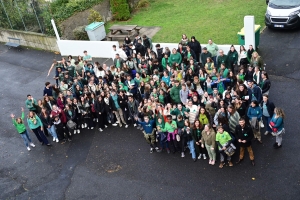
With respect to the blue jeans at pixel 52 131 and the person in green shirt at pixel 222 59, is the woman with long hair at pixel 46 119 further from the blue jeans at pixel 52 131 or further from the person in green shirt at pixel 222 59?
the person in green shirt at pixel 222 59

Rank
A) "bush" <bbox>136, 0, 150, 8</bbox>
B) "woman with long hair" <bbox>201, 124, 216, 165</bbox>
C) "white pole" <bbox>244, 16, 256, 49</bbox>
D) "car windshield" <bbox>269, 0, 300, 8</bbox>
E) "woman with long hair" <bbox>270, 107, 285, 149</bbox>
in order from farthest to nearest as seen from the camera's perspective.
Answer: "bush" <bbox>136, 0, 150, 8</bbox>
"car windshield" <bbox>269, 0, 300, 8</bbox>
"white pole" <bbox>244, 16, 256, 49</bbox>
"woman with long hair" <bbox>201, 124, 216, 165</bbox>
"woman with long hair" <bbox>270, 107, 285, 149</bbox>

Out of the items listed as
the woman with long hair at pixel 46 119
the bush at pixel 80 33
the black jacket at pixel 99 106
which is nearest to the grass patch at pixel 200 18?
the bush at pixel 80 33

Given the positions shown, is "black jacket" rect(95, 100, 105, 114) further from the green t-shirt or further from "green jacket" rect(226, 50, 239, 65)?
"green jacket" rect(226, 50, 239, 65)

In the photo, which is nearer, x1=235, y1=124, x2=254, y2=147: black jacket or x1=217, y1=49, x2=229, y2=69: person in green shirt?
x1=235, y1=124, x2=254, y2=147: black jacket

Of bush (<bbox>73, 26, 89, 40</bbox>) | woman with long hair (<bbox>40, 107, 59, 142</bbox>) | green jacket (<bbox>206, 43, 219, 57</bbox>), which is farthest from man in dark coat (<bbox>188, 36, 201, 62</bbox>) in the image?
bush (<bbox>73, 26, 89, 40</bbox>)

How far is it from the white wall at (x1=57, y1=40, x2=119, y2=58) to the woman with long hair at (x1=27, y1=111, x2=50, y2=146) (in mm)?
6814

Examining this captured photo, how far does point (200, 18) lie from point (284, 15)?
4911mm

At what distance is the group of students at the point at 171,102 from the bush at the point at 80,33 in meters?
4.84

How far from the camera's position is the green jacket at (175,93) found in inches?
463

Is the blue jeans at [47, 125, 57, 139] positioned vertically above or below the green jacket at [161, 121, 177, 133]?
below

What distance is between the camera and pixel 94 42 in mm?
17953

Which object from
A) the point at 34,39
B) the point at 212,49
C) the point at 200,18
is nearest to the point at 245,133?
the point at 212,49

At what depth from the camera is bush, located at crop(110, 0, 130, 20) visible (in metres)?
21.6

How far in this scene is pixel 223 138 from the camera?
30.9ft
